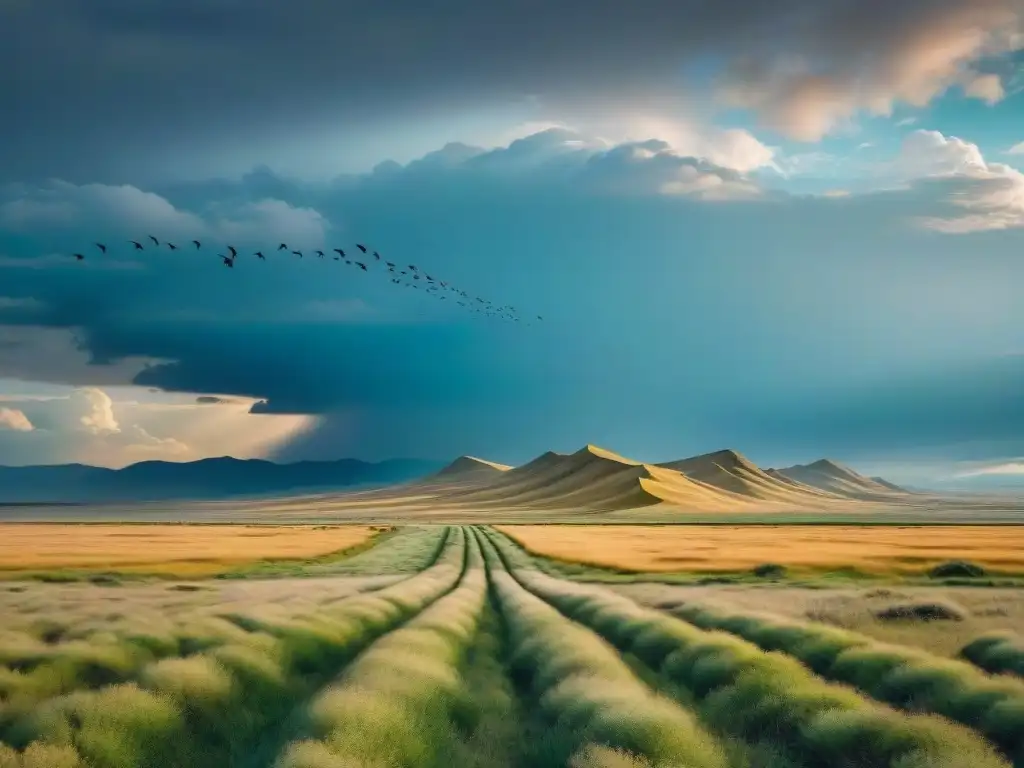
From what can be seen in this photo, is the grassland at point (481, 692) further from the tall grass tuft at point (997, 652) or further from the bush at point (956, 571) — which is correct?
the bush at point (956, 571)

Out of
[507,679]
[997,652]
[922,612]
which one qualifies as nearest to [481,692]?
[507,679]

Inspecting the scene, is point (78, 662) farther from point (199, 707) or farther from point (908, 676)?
point (908, 676)

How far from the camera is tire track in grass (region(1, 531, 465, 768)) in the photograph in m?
16.9

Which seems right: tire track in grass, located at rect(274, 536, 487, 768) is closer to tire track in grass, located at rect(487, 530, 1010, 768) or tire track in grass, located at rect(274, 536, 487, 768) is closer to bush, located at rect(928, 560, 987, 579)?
tire track in grass, located at rect(487, 530, 1010, 768)

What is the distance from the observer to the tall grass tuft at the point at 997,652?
82.4ft

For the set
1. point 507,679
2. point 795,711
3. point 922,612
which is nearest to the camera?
point 795,711

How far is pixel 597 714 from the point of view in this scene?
58.1 ft

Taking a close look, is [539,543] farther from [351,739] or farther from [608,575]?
[351,739]

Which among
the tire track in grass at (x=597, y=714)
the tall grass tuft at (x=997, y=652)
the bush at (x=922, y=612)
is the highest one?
the tire track in grass at (x=597, y=714)

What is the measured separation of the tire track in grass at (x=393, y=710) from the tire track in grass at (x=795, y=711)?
20.5 ft

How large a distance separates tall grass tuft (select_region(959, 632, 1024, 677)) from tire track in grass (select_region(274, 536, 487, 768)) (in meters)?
15.6

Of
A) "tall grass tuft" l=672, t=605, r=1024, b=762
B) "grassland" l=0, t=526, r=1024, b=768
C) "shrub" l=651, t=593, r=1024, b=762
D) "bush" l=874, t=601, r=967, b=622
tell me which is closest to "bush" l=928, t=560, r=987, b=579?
"bush" l=874, t=601, r=967, b=622

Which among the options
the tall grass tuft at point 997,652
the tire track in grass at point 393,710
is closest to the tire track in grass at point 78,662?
the tire track in grass at point 393,710

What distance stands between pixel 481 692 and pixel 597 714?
20.5 ft
